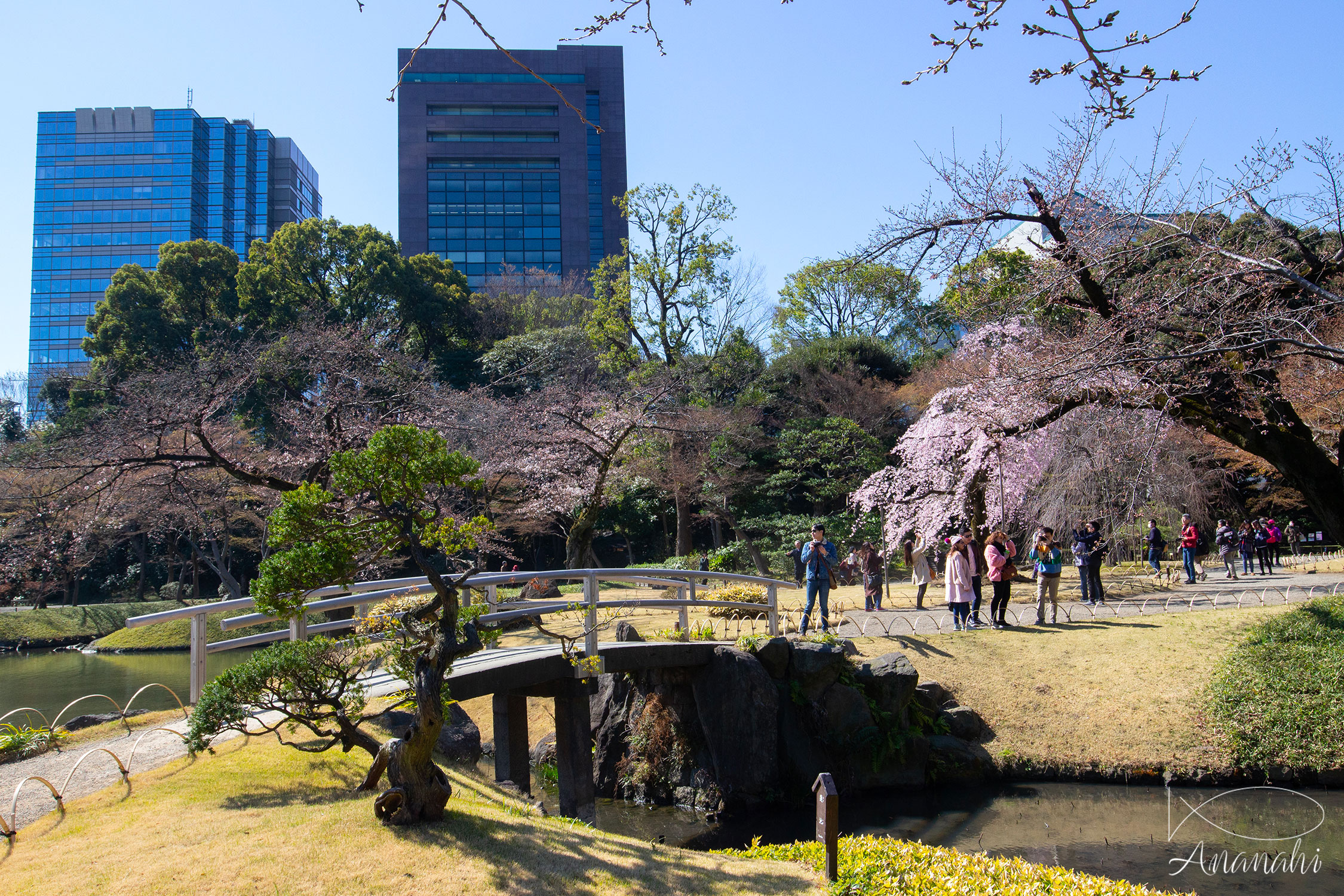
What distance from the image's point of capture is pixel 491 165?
196 ft

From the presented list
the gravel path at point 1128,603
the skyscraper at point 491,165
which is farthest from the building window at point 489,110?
the gravel path at point 1128,603

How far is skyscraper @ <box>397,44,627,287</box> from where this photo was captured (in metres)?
57.6

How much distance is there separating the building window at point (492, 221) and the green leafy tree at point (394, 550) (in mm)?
52781

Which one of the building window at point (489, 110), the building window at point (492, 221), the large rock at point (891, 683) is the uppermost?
the building window at point (489, 110)

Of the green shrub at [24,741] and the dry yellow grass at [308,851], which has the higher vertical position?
the green shrub at [24,741]

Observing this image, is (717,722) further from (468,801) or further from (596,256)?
(596,256)

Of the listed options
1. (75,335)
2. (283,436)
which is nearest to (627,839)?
(283,436)

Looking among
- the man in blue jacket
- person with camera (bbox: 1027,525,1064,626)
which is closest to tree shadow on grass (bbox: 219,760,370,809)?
the man in blue jacket

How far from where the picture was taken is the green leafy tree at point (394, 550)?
5.50 meters

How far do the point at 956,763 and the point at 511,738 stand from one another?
18.5 ft

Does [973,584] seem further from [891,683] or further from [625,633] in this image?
[625,633]

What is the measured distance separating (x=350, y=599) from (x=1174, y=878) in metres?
7.80

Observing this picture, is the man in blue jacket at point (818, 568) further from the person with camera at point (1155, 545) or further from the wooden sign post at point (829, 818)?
the person with camera at point (1155, 545)

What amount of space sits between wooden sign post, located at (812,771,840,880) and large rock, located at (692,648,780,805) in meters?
5.18
